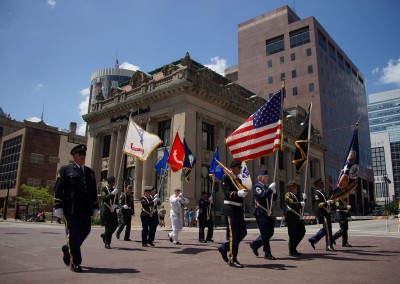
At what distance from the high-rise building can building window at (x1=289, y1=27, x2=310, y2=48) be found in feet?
266

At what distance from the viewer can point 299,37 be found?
66.4m

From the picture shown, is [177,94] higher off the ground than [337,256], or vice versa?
[177,94]

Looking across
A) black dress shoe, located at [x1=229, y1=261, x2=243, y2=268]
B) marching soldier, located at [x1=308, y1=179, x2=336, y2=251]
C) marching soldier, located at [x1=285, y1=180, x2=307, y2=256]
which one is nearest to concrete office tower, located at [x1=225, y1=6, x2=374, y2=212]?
marching soldier, located at [x1=308, y1=179, x2=336, y2=251]

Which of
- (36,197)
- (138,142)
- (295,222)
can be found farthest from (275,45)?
(295,222)

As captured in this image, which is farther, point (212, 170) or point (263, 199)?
point (212, 170)

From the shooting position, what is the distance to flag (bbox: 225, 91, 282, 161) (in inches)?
348

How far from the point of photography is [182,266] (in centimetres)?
666

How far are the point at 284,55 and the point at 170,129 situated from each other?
43.7 m

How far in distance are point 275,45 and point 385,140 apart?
8860 cm

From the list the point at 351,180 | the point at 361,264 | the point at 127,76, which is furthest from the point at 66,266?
the point at 127,76

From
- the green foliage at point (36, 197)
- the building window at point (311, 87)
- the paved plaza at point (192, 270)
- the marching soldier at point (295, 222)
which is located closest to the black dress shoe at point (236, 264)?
the paved plaza at point (192, 270)

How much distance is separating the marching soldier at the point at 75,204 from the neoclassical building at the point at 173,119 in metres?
22.2

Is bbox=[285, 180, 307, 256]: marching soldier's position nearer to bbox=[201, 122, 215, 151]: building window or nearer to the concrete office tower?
bbox=[201, 122, 215, 151]: building window

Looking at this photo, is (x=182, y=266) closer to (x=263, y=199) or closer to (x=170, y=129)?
(x=263, y=199)
